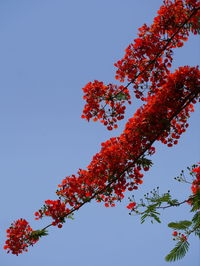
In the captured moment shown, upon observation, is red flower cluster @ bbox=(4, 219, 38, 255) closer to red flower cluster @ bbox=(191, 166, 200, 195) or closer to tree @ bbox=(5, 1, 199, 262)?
tree @ bbox=(5, 1, 199, 262)

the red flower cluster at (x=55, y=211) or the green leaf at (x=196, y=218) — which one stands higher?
the red flower cluster at (x=55, y=211)

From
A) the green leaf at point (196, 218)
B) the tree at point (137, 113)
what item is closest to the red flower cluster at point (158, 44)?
the tree at point (137, 113)

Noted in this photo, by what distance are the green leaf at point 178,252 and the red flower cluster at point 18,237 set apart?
306 centimetres

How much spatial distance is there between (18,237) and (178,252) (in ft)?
12.1

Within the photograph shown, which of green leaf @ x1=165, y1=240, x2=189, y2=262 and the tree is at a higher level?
the tree

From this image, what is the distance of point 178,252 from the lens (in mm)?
7684

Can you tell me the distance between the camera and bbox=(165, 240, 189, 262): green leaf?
753 cm

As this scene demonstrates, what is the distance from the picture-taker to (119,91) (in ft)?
27.0

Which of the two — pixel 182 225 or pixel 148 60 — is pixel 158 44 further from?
pixel 182 225

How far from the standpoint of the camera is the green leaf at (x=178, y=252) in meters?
7.53

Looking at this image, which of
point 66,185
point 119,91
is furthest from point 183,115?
point 66,185

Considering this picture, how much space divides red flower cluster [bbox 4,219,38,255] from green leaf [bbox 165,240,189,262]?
3064mm

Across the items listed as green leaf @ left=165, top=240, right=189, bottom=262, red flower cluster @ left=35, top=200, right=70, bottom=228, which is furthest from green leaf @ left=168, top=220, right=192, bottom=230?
red flower cluster @ left=35, top=200, right=70, bottom=228

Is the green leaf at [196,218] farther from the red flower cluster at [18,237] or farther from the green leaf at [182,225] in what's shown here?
the red flower cluster at [18,237]
